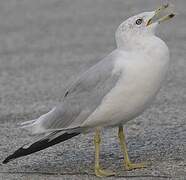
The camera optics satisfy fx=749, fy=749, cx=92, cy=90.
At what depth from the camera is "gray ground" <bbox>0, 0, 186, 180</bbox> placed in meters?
6.68

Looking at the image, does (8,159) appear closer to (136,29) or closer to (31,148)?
(31,148)

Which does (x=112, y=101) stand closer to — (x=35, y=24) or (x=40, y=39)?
(x=40, y=39)

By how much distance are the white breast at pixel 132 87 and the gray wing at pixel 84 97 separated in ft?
0.20

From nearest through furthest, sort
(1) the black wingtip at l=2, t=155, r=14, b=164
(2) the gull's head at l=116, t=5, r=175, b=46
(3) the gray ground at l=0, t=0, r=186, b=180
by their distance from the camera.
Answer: (2) the gull's head at l=116, t=5, r=175, b=46, (1) the black wingtip at l=2, t=155, r=14, b=164, (3) the gray ground at l=0, t=0, r=186, b=180

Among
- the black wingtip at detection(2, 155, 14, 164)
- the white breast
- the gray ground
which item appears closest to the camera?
the white breast

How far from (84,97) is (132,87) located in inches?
18.5

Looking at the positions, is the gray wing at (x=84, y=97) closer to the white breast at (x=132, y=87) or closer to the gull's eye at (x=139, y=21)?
the white breast at (x=132, y=87)

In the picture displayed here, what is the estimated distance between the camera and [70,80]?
1115 cm

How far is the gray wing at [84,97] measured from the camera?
612cm

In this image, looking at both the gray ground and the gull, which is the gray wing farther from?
the gray ground

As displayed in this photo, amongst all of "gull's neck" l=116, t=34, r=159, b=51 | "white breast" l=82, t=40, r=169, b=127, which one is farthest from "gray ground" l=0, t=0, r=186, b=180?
"gull's neck" l=116, t=34, r=159, b=51

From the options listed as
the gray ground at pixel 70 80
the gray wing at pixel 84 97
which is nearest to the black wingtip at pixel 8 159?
the gray ground at pixel 70 80

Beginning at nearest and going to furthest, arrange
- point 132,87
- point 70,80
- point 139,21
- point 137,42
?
point 132,87, point 137,42, point 139,21, point 70,80

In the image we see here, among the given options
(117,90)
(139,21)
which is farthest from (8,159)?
(139,21)
